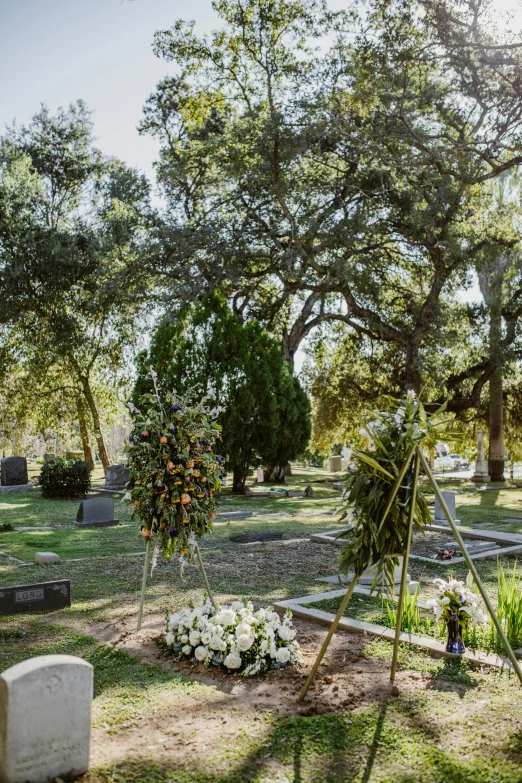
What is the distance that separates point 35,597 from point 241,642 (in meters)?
2.75

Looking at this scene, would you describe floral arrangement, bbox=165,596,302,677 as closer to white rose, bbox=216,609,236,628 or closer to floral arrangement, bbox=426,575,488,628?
white rose, bbox=216,609,236,628

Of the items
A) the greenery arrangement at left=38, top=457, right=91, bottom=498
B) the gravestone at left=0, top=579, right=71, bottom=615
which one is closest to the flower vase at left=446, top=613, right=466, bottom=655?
the gravestone at left=0, top=579, right=71, bottom=615

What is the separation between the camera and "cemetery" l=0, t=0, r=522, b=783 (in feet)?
13.8

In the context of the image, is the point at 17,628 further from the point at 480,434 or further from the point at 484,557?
the point at 480,434

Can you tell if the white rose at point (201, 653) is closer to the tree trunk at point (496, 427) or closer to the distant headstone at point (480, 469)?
the tree trunk at point (496, 427)

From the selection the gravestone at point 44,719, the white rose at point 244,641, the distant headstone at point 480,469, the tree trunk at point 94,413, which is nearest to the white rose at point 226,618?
the white rose at point 244,641

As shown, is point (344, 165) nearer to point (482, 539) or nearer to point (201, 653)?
point (482, 539)

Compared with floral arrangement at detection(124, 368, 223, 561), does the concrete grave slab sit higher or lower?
lower

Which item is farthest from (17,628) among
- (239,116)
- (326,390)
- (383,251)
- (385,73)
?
(326,390)

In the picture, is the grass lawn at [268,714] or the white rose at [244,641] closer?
the grass lawn at [268,714]

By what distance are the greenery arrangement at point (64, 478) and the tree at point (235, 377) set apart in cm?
264

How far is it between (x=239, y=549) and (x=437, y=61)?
34.6 ft

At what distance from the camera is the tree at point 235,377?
2003 cm

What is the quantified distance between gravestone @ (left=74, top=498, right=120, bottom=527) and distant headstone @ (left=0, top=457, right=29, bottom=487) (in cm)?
995
